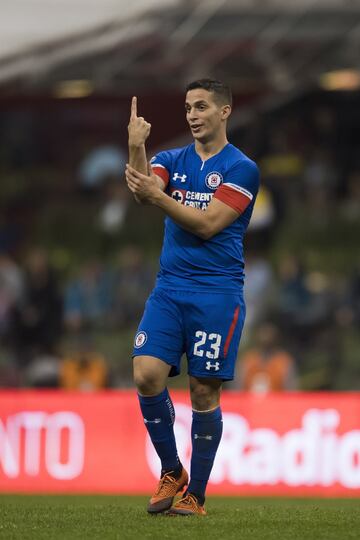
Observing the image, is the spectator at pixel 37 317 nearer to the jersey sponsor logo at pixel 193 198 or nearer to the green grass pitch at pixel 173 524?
the green grass pitch at pixel 173 524

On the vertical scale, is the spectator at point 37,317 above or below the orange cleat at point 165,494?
above

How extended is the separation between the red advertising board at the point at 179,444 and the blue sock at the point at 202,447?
5.67 m

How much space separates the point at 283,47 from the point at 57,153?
5245mm

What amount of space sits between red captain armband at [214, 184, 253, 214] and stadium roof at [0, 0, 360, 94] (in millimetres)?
9834

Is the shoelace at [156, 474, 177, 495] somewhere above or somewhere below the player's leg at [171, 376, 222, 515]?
below

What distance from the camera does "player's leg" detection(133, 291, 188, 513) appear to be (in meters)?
6.96

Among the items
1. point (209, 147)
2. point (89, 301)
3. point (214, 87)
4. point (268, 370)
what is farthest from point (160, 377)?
point (89, 301)

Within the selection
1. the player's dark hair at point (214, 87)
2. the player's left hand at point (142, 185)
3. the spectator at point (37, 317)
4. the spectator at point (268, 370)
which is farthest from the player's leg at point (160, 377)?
the spectator at point (37, 317)

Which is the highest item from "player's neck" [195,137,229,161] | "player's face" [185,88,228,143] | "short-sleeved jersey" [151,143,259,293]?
"player's face" [185,88,228,143]

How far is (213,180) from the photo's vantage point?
23.3 feet

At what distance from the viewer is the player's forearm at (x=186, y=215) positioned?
6797 mm

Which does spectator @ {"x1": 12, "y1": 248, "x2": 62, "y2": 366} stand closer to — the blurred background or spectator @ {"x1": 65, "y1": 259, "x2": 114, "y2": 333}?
the blurred background

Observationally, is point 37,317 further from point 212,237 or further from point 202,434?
point 212,237

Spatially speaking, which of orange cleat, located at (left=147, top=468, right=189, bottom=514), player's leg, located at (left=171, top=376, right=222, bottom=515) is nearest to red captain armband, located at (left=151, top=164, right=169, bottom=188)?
player's leg, located at (left=171, top=376, right=222, bottom=515)
